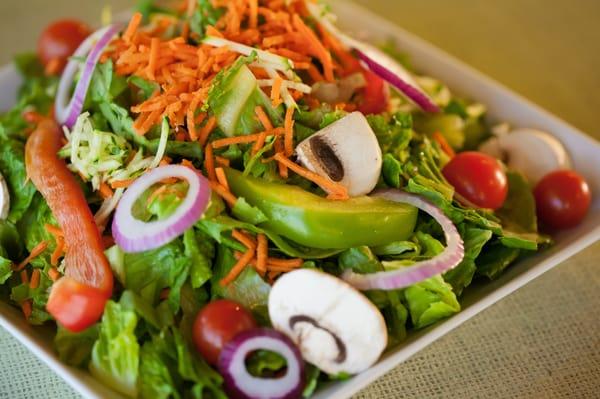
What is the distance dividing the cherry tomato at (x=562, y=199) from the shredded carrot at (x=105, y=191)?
5.40 ft

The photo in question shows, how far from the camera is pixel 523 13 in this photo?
163 inches

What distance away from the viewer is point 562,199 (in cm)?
263

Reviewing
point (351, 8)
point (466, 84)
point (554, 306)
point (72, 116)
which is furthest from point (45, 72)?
point (554, 306)

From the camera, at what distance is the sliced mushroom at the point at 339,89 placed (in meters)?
2.50

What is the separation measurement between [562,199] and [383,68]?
862mm

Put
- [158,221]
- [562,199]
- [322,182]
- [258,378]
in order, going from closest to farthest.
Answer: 1. [258,378]
2. [158,221]
3. [322,182]
4. [562,199]

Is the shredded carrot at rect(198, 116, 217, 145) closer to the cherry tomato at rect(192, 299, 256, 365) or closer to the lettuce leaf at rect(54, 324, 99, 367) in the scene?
the cherry tomato at rect(192, 299, 256, 365)

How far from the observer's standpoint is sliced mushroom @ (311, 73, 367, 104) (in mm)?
2504

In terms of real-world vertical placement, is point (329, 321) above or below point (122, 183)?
below

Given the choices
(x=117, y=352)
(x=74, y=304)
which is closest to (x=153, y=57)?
(x=74, y=304)

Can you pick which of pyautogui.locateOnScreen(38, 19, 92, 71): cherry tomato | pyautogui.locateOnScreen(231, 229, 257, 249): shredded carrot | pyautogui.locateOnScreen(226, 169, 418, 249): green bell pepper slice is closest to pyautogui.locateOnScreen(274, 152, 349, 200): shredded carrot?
pyautogui.locateOnScreen(226, 169, 418, 249): green bell pepper slice

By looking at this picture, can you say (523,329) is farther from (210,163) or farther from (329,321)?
(210,163)

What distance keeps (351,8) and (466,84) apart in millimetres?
769

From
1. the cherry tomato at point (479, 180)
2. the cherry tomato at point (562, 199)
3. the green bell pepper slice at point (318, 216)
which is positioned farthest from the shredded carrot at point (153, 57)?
the cherry tomato at point (562, 199)
